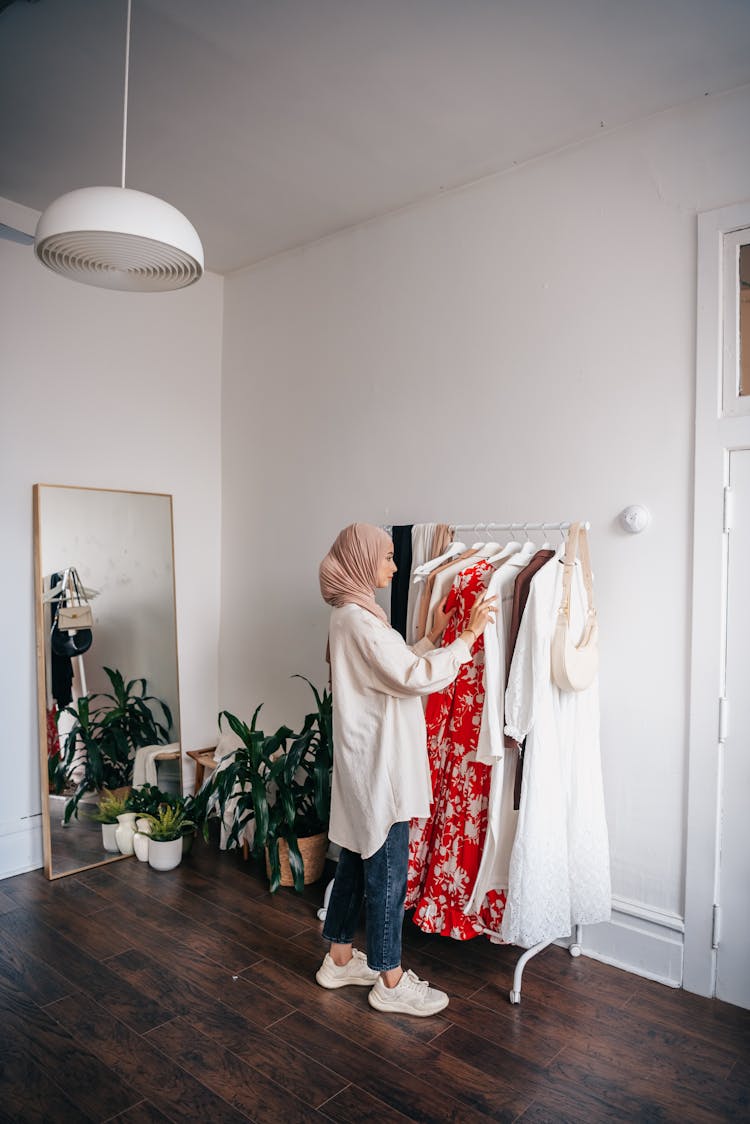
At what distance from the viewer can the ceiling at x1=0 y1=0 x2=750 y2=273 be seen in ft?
7.09

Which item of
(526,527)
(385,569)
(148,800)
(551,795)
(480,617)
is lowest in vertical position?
(148,800)

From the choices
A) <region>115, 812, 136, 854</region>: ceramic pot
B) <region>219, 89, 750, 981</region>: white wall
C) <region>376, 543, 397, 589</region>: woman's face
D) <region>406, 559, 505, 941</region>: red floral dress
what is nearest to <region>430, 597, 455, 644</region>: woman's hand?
<region>406, 559, 505, 941</region>: red floral dress

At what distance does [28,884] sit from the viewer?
3193 mm

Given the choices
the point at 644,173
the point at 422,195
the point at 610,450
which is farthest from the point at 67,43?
the point at 610,450

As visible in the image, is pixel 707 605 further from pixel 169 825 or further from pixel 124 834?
pixel 124 834

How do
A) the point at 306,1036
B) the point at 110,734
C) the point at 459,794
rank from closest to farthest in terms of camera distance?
the point at 306,1036
the point at 459,794
the point at 110,734

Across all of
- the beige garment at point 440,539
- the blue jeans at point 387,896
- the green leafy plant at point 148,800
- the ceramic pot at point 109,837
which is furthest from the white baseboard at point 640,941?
the ceramic pot at point 109,837

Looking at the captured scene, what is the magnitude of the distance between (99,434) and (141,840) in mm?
1854

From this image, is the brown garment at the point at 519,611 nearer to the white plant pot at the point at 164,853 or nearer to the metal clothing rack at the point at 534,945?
the metal clothing rack at the point at 534,945

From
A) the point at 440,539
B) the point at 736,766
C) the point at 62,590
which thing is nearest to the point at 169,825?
the point at 62,590

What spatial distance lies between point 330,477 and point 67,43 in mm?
1869

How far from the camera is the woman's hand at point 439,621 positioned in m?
2.59

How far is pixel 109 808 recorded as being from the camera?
3480 millimetres

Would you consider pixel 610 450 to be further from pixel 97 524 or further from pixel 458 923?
pixel 97 524
